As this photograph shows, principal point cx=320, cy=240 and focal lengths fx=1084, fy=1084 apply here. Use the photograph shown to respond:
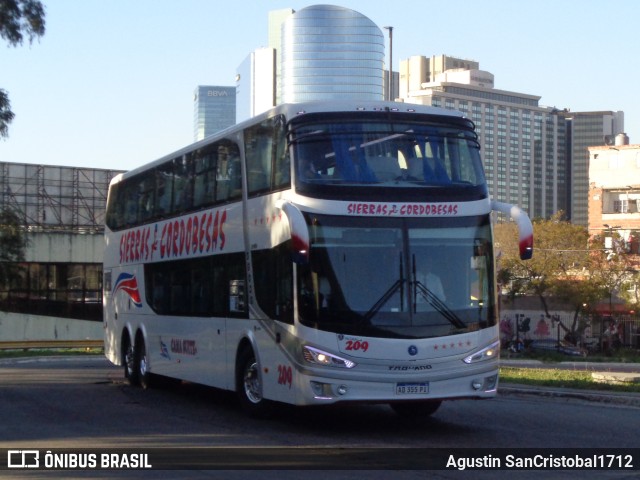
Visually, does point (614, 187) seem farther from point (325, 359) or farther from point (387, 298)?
point (325, 359)

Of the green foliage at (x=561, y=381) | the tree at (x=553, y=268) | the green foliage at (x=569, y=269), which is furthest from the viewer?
the tree at (x=553, y=268)

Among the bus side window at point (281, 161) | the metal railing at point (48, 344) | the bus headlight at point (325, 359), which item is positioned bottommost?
the metal railing at point (48, 344)

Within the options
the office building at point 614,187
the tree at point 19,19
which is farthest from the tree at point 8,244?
the office building at point 614,187

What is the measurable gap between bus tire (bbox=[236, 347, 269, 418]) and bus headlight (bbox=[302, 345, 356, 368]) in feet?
6.06

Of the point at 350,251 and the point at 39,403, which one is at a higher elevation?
the point at 350,251

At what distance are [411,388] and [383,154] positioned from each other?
3026mm

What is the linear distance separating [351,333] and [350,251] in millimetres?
1035

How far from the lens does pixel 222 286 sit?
663 inches

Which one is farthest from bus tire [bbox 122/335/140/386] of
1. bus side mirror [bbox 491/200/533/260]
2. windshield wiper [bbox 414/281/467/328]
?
bus side mirror [bbox 491/200/533/260]

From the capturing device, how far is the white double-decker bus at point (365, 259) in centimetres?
1336

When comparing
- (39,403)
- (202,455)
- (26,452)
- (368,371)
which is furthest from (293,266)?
(39,403)

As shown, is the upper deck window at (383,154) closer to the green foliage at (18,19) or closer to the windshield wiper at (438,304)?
the windshield wiper at (438,304)

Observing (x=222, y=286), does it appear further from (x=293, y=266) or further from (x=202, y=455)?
(x=202, y=455)

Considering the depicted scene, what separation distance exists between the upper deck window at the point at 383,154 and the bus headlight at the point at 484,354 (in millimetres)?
2087
